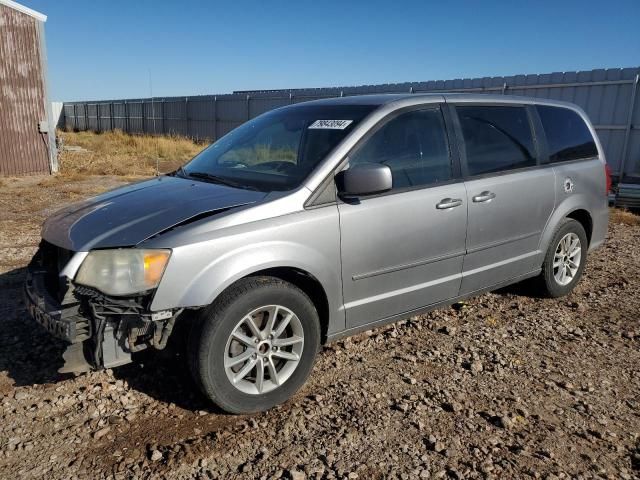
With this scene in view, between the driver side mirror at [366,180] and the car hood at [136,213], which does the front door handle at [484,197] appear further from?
the car hood at [136,213]

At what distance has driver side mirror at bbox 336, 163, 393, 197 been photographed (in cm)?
310

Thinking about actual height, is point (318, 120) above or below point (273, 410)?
above

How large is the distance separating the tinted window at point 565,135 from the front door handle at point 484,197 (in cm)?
101

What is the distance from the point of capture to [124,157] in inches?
734

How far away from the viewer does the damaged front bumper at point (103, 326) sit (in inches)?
104

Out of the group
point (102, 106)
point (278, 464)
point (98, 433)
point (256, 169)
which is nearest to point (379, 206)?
point (256, 169)

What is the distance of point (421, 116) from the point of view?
3742 millimetres

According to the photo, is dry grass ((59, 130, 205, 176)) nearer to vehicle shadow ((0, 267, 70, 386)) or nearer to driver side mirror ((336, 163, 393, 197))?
vehicle shadow ((0, 267, 70, 386))

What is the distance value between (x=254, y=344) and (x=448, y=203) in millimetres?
1710

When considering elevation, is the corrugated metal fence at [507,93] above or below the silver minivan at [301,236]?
above

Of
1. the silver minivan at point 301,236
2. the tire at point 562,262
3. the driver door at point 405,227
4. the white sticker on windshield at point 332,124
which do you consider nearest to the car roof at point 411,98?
the silver minivan at point 301,236

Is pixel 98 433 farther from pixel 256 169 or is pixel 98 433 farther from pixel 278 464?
pixel 256 169

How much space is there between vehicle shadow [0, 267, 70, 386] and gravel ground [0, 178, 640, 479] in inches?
0.5

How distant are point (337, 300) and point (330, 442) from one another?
853 millimetres
